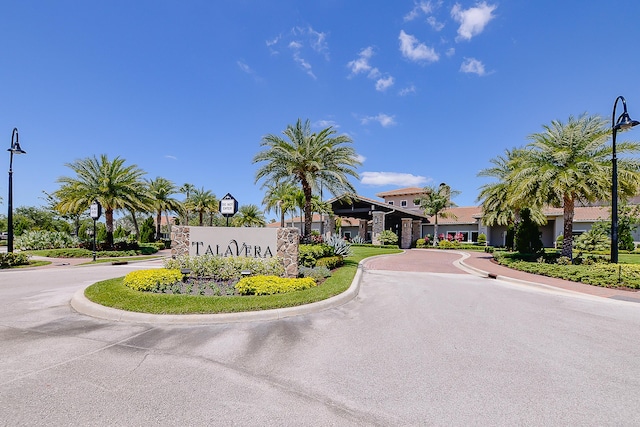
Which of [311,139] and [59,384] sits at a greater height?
[311,139]

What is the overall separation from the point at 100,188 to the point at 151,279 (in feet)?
67.9

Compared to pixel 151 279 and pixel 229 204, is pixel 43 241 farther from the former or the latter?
pixel 151 279

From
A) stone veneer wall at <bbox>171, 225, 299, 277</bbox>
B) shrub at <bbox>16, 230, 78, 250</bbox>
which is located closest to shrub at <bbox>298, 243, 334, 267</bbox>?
stone veneer wall at <bbox>171, 225, 299, 277</bbox>

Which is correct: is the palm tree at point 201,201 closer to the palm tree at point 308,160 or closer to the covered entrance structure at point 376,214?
the covered entrance structure at point 376,214

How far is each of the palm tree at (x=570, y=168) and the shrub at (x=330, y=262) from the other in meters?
9.78

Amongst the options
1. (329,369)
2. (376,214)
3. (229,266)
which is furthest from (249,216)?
(329,369)

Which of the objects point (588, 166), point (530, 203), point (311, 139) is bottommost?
A: point (530, 203)

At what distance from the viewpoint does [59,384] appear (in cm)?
383

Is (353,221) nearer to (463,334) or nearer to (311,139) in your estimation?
(311,139)

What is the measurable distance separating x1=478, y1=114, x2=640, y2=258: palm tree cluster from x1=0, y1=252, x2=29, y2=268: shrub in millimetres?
26339

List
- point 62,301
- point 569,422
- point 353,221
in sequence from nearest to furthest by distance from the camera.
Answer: point 569,422
point 62,301
point 353,221

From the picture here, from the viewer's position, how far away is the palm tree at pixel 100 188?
24594 millimetres

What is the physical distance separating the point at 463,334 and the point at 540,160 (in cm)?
1487

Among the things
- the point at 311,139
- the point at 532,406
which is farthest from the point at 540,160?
the point at 532,406
